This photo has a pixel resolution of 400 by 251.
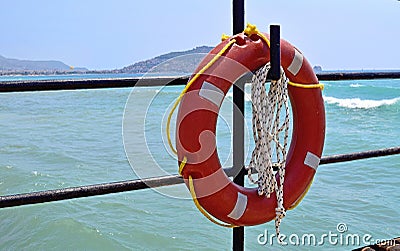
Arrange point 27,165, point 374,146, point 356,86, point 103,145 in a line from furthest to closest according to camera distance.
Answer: point 356,86 < point 374,146 < point 103,145 < point 27,165

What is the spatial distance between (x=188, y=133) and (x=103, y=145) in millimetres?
7116

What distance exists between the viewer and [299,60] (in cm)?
127

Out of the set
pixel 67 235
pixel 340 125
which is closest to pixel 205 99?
pixel 67 235

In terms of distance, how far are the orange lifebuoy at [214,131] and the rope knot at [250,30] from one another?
12mm

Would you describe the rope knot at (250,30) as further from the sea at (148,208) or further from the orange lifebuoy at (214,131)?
the sea at (148,208)

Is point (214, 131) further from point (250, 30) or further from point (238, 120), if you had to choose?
point (250, 30)

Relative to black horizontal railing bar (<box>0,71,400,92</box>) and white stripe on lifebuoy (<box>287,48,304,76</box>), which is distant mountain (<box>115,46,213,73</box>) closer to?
black horizontal railing bar (<box>0,71,400,92</box>)

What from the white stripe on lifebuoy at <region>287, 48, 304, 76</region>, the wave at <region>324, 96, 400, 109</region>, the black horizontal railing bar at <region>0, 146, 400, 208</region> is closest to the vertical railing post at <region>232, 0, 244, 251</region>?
the black horizontal railing bar at <region>0, 146, 400, 208</region>

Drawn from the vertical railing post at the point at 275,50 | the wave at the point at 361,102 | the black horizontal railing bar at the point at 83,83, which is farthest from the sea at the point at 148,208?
the wave at the point at 361,102

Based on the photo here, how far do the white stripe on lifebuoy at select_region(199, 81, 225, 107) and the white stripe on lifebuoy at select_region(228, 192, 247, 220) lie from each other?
25cm

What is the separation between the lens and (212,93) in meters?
1.17

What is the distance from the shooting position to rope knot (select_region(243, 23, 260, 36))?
119cm

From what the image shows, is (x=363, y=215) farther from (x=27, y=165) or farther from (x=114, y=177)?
(x=27, y=165)

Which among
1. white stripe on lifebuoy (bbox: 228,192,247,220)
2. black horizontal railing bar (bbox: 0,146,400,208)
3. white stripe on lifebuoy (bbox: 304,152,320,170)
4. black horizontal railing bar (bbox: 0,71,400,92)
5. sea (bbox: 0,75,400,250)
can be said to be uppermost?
black horizontal railing bar (bbox: 0,71,400,92)
